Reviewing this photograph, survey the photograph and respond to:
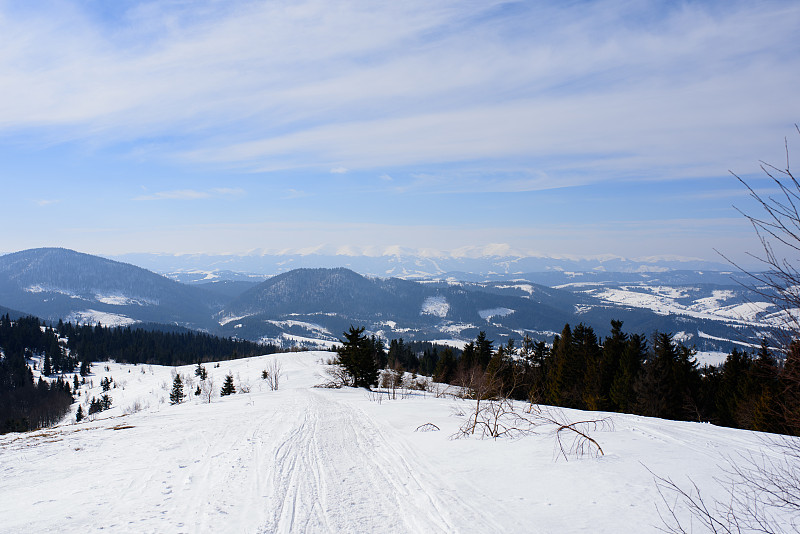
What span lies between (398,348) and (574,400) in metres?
53.7

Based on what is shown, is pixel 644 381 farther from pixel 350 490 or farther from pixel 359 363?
pixel 350 490

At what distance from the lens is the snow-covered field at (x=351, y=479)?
541 cm

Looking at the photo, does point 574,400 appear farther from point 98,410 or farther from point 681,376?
point 98,410

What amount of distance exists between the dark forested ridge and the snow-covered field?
241ft

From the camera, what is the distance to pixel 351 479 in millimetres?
7371

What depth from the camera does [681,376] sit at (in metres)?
28.6

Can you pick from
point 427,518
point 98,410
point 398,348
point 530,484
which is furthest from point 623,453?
point 98,410

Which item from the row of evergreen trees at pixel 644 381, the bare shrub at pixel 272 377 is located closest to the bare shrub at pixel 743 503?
the row of evergreen trees at pixel 644 381

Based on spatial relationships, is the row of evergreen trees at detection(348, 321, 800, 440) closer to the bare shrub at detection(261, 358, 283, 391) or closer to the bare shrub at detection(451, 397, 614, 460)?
the bare shrub at detection(451, 397, 614, 460)

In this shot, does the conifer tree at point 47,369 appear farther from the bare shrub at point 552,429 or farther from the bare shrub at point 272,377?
the bare shrub at point 552,429

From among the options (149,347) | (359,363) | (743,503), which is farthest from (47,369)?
(743,503)

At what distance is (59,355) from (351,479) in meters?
143

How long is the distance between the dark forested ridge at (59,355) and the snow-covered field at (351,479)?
241 feet

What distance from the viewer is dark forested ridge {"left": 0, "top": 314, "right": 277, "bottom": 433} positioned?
73875mm
